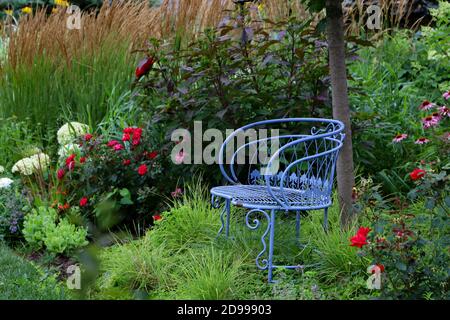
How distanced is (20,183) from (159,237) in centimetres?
187

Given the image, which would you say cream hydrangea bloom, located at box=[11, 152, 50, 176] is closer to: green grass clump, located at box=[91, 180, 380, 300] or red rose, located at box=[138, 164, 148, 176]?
red rose, located at box=[138, 164, 148, 176]

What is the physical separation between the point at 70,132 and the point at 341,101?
2568 millimetres

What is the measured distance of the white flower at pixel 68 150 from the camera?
5.69 metres

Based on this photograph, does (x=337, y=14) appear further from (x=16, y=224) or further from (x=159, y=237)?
(x=16, y=224)

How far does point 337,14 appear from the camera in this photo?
406 centimetres

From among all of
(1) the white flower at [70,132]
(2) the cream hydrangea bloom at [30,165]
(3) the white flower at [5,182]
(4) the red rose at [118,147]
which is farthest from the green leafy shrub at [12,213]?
(4) the red rose at [118,147]

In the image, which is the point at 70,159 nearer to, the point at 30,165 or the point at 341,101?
the point at 30,165

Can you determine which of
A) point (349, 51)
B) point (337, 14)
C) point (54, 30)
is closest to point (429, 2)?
point (349, 51)

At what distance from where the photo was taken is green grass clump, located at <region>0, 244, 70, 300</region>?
3.79m

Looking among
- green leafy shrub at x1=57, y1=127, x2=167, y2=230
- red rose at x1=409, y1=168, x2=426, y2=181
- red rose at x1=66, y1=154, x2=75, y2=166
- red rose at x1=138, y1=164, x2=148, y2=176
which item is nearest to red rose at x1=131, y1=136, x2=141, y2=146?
green leafy shrub at x1=57, y1=127, x2=167, y2=230

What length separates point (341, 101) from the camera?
165 inches

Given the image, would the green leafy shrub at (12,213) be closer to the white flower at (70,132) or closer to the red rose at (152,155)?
the white flower at (70,132)

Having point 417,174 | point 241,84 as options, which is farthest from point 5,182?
point 417,174

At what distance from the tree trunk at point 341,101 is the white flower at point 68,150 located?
7.86 ft
